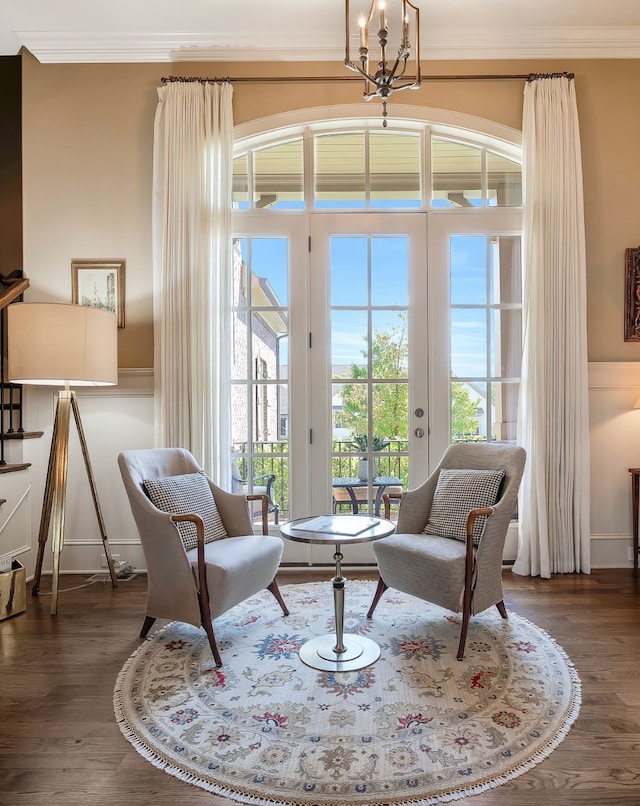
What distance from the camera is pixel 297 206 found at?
145 inches

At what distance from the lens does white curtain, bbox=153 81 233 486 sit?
137 inches

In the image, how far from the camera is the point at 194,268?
3.49 metres

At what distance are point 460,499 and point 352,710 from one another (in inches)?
47.5

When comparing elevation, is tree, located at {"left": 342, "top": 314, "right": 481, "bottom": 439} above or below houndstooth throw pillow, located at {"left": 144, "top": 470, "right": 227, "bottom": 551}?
above

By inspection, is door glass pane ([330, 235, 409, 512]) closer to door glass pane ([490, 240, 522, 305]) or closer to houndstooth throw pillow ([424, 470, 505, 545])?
door glass pane ([490, 240, 522, 305])

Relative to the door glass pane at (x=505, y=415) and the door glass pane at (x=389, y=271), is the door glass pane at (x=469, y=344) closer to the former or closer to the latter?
the door glass pane at (x=505, y=415)

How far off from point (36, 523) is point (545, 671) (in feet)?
10.9

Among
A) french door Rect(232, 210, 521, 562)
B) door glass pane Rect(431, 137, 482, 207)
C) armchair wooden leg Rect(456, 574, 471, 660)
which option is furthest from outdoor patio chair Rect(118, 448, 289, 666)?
door glass pane Rect(431, 137, 482, 207)

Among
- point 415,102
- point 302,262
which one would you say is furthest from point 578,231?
point 302,262

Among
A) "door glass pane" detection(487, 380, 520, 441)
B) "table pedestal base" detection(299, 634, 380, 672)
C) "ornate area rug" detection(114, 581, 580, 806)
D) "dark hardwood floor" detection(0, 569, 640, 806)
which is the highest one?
"door glass pane" detection(487, 380, 520, 441)

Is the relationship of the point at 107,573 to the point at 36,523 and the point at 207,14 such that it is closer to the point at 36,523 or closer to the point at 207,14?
the point at 36,523

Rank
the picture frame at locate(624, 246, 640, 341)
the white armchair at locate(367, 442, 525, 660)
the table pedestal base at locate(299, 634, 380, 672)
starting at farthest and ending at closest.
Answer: the picture frame at locate(624, 246, 640, 341), the white armchair at locate(367, 442, 525, 660), the table pedestal base at locate(299, 634, 380, 672)

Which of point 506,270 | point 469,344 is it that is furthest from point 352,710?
point 506,270

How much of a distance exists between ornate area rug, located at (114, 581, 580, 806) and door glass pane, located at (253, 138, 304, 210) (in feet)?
9.34
